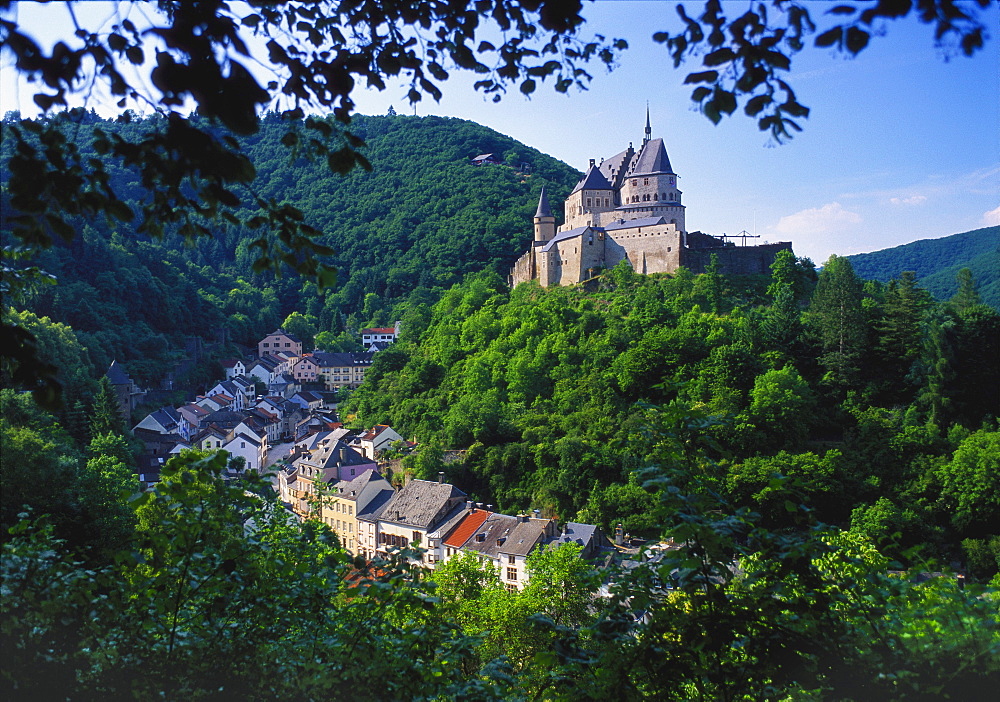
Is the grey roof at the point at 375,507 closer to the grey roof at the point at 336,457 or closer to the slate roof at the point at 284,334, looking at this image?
the grey roof at the point at 336,457

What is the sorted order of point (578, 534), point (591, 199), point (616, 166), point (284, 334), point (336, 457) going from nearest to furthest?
point (578, 534) → point (336, 457) → point (591, 199) → point (616, 166) → point (284, 334)

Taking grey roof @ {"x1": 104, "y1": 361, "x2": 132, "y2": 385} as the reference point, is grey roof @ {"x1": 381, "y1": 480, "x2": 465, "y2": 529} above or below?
below

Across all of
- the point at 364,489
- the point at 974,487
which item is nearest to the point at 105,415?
the point at 364,489

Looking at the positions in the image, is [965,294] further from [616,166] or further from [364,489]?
[364,489]

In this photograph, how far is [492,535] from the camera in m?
23.1

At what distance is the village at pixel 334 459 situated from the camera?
865 inches

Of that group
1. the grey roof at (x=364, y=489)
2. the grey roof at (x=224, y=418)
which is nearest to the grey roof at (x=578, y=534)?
the grey roof at (x=364, y=489)

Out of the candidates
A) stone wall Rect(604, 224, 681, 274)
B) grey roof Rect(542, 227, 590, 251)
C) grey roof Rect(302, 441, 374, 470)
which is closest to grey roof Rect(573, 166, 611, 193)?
grey roof Rect(542, 227, 590, 251)

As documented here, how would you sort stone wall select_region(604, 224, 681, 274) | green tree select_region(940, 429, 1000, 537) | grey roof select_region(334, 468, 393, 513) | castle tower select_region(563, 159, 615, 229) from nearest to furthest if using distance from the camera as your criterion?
green tree select_region(940, 429, 1000, 537)
grey roof select_region(334, 468, 393, 513)
stone wall select_region(604, 224, 681, 274)
castle tower select_region(563, 159, 615, 229)

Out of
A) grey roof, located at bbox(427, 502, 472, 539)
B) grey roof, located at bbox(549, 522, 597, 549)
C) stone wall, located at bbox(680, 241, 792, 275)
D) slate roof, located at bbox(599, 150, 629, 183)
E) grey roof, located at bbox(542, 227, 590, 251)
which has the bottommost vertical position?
grey roof, located at bbox(427, 502, 472, 539)

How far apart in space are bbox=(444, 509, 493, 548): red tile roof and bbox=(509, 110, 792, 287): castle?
1912cm

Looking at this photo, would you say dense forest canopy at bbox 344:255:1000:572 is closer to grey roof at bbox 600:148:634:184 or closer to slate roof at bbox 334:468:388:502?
slate roof at bbox 334:468:388:502

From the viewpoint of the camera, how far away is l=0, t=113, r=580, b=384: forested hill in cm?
4803

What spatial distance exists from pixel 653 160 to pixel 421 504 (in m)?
25.7
